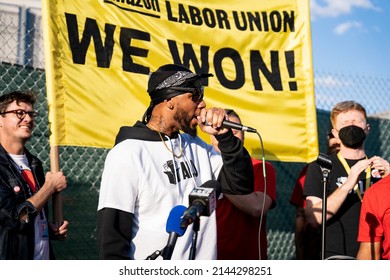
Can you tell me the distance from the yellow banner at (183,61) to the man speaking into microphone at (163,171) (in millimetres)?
858

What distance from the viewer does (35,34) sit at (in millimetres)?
6074

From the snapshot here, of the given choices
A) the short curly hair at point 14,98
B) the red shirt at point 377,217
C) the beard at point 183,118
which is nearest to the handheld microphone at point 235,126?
the beard at point 183,118

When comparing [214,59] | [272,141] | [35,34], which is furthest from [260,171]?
[35,34]

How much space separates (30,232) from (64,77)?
1.13 meters

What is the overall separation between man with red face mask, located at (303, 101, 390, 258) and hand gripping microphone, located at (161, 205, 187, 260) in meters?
2.00

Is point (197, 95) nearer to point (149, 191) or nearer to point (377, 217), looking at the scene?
point (149, 191)

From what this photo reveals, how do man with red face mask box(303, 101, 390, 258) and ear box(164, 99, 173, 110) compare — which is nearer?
ear box(164, 99, 173, 110)

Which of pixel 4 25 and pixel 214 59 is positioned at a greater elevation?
pixel 4 25

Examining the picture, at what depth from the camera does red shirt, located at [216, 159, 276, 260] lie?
4816mm

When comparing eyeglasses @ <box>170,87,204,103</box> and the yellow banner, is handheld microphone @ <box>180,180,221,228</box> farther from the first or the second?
the yellow banner

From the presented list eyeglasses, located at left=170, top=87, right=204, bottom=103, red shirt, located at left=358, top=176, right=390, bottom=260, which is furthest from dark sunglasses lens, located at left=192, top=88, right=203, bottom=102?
red shirt, located at left=358, top=176, right=390, bottom=260
